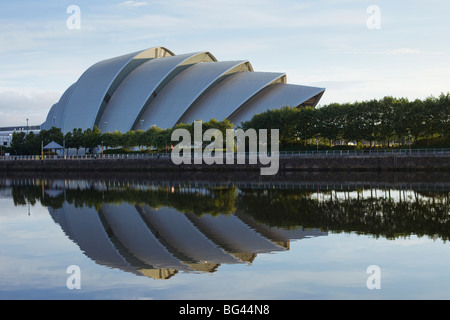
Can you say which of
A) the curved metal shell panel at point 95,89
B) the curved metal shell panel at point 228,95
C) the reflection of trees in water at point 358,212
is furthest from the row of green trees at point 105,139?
the reflection of trees in water at point 358,212

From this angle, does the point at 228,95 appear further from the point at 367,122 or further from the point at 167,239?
the point at 167,239

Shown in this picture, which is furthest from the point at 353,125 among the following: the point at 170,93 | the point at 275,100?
the point at 170,93

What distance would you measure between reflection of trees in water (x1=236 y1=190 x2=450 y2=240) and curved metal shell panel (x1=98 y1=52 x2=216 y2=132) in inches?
1588

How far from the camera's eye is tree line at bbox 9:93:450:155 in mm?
47031

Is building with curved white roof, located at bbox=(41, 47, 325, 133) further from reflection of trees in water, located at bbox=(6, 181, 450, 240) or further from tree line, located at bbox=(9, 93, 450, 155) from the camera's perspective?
reflection of trees in water, located at bbox=(6, 181, 450, 240)

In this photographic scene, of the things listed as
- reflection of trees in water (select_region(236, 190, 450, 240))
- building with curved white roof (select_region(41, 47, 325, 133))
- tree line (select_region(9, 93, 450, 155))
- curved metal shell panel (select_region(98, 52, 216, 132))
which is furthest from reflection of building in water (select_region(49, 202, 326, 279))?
curved metal shell panel (select_region(98, 52, 216, 132))

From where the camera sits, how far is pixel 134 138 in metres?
55.8

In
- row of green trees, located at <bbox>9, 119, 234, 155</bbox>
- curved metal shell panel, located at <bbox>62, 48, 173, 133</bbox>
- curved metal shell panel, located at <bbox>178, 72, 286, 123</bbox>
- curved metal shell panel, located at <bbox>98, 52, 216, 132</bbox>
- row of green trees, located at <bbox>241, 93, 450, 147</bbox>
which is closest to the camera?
row of green trees, located at <bbox>241, 93, 450, 147</bbox>

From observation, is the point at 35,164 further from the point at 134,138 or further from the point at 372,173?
Result: the point at 372,173

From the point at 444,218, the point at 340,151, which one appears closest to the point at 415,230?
the point at 444,218

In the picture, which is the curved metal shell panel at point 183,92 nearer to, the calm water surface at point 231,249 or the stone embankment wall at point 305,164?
the stone embankment wall at point 305,164

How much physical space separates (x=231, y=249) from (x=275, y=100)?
50.1 metres

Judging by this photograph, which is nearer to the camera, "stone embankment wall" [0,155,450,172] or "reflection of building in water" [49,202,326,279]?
"reflection of building in water" [49,202,326,279]

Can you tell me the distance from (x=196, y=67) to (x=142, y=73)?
642 cm
